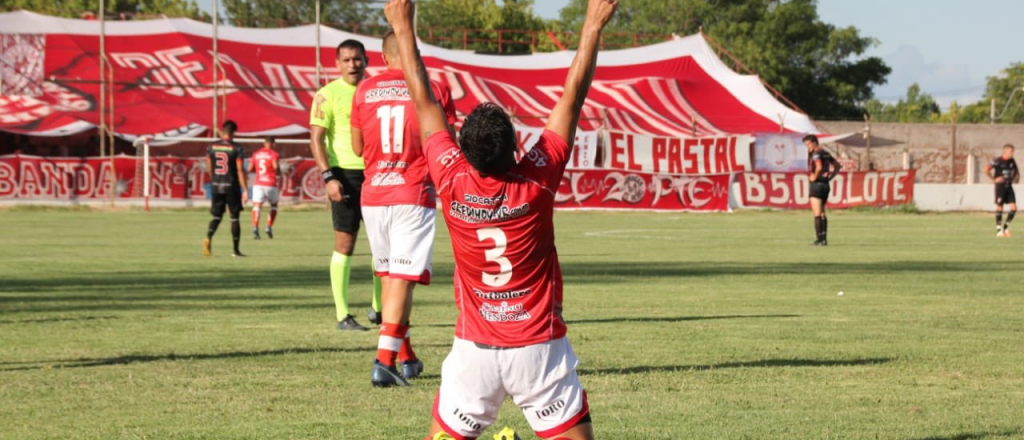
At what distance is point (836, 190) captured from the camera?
4494 cm

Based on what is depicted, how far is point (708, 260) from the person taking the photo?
20453mm

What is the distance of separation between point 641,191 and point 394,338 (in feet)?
120

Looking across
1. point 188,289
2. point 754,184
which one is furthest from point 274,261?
point 754,184

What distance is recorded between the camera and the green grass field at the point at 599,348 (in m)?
6.92

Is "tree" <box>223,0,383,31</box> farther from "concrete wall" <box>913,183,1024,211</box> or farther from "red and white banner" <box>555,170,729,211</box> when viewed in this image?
"concrete wall" <box>913,183,1024,211</box>

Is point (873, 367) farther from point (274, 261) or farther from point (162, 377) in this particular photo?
point (274, 261)

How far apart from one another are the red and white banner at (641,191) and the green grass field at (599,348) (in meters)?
22.9

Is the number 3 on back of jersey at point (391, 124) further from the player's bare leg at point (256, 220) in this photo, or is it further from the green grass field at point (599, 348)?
the player's bare leg at point (256, 220)

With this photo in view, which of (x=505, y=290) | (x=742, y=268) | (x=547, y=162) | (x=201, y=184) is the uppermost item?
(x=547, y=162)

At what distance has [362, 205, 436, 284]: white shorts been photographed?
8477mm

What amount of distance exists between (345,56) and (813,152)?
17991mm

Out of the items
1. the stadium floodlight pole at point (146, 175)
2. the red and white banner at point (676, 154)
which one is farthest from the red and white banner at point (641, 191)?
the stadium floodlight pole at point (146, 175)

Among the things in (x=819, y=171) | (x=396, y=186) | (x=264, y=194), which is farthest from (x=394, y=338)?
(x=264, y=194)

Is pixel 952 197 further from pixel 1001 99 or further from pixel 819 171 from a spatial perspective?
pixel 1001 99
